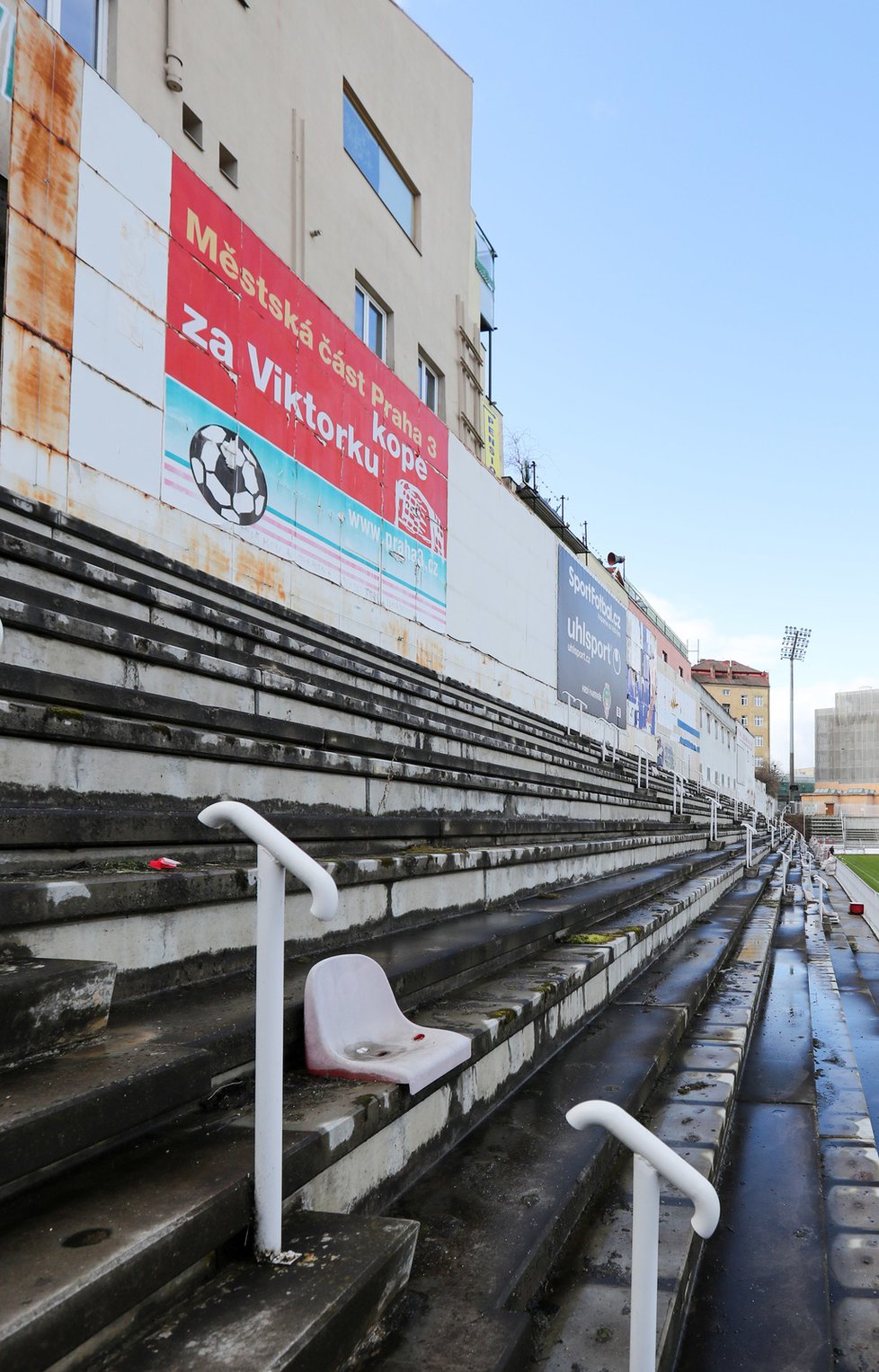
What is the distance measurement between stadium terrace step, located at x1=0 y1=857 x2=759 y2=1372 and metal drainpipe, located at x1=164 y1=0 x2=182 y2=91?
779 centimetres

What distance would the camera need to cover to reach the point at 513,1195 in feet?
7.04

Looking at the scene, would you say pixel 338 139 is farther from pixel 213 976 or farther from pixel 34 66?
pixel 213 976

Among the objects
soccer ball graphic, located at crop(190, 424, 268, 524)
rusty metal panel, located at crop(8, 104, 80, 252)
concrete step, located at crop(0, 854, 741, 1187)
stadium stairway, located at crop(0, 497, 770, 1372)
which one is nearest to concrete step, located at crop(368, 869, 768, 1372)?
Result: stadium stairway, located at crop(0, 497, 770, 1372)

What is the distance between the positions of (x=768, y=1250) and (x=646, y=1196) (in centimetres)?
151

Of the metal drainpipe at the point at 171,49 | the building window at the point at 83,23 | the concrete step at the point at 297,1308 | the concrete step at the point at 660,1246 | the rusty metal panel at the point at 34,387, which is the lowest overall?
Result: the concrete step at the point at 660,1246

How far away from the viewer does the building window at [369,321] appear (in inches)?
453

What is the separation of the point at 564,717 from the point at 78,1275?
639 inches

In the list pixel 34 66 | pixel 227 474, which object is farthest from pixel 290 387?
pixel 34 66

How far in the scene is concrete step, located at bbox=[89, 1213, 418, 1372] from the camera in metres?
1.23

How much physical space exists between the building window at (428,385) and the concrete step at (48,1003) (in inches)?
503

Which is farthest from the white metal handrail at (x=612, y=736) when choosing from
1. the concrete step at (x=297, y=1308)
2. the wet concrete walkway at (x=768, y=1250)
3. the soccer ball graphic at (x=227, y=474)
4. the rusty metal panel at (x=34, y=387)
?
the concrete step at (x=297, y=1308)

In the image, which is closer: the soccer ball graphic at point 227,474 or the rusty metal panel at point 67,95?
the rusty metal panel at point 67,95

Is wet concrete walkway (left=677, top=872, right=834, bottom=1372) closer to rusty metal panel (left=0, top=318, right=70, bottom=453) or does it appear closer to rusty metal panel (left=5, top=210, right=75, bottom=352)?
rusty metal panel (left=0, top=318, right=70, bottom=453)

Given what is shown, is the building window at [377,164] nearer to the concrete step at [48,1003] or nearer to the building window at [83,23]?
the building window at [83,23]
